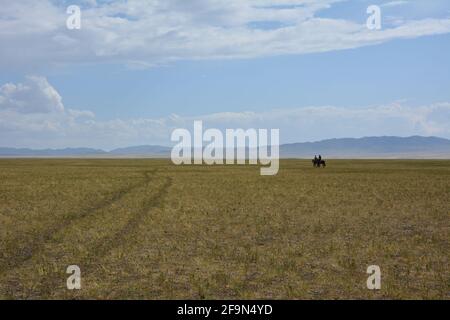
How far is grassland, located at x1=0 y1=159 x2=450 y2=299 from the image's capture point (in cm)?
1192

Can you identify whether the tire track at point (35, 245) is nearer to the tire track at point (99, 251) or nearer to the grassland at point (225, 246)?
the grassland at point (225, 246)

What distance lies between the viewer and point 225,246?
16.8 m

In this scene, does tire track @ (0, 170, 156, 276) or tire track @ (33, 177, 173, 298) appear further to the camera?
tire track @ (0, 170, 156, 276)

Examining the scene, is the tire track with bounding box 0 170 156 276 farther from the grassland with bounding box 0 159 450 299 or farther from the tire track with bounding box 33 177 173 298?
the tire track with bounding box 33 177 173 298

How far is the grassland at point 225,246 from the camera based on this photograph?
39.1 ft

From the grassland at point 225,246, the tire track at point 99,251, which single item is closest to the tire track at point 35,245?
the grassland at point 225,246

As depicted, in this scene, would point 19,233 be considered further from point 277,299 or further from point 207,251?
point 277,299

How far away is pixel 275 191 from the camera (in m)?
35.6

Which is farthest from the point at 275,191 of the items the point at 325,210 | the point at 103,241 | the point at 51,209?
the point at 103,241

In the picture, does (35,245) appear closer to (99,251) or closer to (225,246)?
(99,251)

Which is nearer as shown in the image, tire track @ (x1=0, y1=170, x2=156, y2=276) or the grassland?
the grassland

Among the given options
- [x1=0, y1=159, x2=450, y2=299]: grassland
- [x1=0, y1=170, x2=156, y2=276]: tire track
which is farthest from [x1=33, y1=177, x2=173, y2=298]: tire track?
[x1=0, y1=170, x2=156, y2=276]: tire track

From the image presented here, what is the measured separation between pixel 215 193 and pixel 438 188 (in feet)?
53.5

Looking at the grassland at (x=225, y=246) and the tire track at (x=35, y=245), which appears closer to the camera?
the grassland at (x=225, y=246)
